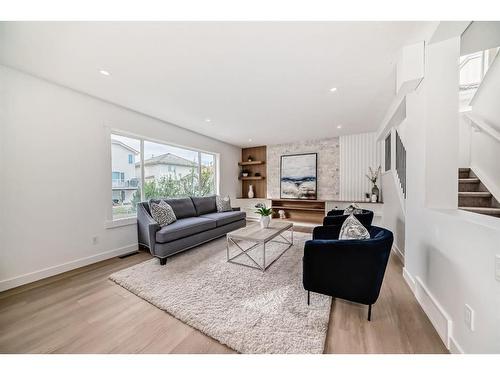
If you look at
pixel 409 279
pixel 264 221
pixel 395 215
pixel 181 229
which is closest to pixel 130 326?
pixel 181 229

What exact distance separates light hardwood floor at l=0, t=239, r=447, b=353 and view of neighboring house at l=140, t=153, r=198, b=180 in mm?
2191

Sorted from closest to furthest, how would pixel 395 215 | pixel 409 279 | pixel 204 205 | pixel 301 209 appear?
pixel 409 279 < pixel 395 215 < pixel 204 205 < pixel 301 209

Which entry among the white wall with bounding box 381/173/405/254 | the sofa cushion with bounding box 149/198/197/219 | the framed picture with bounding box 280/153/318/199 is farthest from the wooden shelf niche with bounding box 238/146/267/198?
the white wall with bounding box 381/173/405/254

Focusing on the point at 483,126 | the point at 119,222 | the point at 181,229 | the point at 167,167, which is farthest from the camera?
the point at 167,167

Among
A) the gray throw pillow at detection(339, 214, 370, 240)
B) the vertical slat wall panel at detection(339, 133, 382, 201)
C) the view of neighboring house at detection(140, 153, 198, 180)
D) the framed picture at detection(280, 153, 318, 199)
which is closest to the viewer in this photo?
the gray throw pillow at detection(339, 214, 370, 240)

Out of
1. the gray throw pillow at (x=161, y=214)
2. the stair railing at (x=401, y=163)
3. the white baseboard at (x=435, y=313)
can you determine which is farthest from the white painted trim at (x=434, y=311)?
the gray throw pillow at (x=161, y=214)

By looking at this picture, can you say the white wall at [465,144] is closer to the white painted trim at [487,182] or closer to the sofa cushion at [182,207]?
the white painted trim at [487,182]

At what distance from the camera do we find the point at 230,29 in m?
1.52

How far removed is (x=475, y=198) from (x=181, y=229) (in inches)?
159

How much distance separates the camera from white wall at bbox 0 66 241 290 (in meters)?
2.08

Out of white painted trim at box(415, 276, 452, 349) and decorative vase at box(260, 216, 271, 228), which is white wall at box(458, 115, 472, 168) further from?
decorative vase at box(260, 216, 271, 228)

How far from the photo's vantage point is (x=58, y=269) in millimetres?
2416

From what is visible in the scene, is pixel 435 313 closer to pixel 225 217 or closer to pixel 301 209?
pixel 225 217

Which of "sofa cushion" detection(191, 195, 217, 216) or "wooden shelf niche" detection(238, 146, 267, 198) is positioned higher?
"wooden shelf niche" detection(238, 146, 267, 198)
